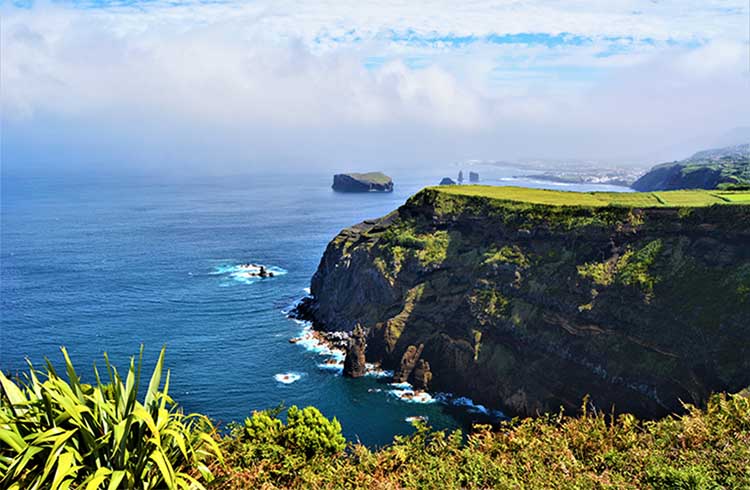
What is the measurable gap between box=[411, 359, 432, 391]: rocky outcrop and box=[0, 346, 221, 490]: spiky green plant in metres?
58.2

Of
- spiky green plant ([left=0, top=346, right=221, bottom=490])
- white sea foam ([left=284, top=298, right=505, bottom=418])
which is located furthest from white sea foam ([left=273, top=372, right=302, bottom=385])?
spiky green plant ([left=0, top=346, right=221, bottom=490])

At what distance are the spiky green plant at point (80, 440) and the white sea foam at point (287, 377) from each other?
185ft

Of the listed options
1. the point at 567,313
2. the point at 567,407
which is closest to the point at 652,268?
the point at 567,313

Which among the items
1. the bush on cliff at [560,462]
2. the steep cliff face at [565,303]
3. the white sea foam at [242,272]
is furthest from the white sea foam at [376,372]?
the bush on cliff at [560,462]

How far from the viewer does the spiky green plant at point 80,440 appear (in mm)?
16531

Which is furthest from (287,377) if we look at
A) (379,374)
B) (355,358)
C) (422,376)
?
(422,376)

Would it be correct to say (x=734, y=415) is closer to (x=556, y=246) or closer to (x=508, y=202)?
(x=556, y=246)

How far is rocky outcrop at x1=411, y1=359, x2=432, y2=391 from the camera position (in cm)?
7512

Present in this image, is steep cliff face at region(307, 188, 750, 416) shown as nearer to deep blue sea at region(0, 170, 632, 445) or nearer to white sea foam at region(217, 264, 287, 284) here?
deep blue sea at region(0, 170, 632, 445)

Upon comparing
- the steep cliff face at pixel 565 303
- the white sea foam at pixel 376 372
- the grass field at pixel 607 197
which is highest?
the grass field at pixel 607 197

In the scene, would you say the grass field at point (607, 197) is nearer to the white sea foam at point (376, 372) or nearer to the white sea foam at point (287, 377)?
the white sea foam at point (376, 372)

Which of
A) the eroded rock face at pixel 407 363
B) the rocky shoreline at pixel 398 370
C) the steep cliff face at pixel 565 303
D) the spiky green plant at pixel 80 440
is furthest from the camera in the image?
the eroded rock face at pixel 407 363

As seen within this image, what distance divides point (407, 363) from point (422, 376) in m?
3.17

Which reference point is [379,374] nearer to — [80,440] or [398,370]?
[398,370]
